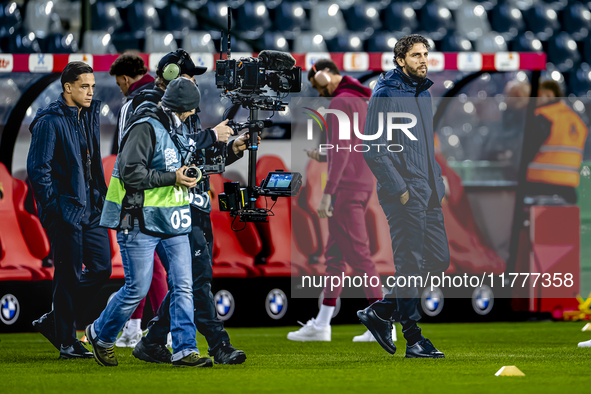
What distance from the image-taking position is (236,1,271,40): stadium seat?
464 inches

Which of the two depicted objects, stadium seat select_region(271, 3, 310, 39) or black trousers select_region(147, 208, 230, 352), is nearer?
black trousers select_region(147, 208, 230, 352)

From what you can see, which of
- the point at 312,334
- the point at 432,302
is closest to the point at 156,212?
the point at 312,334

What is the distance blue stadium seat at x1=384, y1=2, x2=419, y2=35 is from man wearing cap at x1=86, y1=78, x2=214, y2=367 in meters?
7.27

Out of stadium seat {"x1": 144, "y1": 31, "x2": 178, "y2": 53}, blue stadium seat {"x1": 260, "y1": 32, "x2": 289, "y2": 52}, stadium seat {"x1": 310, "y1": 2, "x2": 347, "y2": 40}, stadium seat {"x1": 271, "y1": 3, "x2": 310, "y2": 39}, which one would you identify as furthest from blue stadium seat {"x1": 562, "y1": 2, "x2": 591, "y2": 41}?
stadium seat {"x1": 144, "y1": 31, "x2": 178, "y2": 53}

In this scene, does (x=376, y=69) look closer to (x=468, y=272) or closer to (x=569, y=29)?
(x=468, y=272)

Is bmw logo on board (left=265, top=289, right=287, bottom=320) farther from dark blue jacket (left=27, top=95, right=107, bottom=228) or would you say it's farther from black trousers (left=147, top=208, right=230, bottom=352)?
black trousers (left=147, top=208, right=230, bottom=352)

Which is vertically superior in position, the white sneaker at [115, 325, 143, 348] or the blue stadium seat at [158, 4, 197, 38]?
the blue stadium seat at [158, 4, 197, 38]

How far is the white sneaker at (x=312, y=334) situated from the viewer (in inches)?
281

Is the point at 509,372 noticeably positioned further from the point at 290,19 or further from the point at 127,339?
the point at 290,19

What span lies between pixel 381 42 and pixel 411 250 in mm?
6150

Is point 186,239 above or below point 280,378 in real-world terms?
above

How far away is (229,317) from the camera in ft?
27.0

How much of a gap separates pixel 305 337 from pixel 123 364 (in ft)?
6.32

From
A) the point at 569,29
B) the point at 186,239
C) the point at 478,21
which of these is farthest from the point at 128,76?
the point at 569,29
